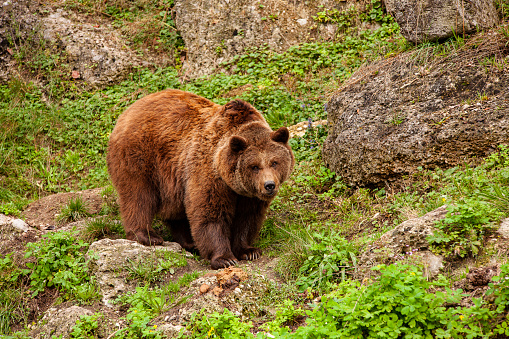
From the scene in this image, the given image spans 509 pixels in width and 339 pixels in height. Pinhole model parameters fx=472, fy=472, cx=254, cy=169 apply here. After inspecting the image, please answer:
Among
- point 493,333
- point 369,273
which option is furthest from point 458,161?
point 493,333

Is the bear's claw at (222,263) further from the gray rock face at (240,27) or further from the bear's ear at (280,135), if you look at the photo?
the gray rock face at (240,27)

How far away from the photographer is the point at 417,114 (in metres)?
6.09

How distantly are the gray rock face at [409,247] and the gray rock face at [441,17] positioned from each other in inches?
129

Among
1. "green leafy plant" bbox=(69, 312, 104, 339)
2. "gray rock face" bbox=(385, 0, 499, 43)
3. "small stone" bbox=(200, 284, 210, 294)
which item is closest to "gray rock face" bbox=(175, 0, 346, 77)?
"gray rock face" bbox=(385, 0, 499, 43)

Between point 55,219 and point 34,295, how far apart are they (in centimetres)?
190

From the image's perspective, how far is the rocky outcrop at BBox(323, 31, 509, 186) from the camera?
5.63m

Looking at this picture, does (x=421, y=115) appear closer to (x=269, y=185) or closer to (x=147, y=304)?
(x=269, y=185)

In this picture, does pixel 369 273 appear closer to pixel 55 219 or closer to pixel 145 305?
pixel 145 305

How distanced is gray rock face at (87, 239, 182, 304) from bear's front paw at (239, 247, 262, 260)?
1087mm

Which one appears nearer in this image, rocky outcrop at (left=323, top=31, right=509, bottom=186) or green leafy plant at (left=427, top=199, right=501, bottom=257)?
green leafy plant at (left=427, top=199, right=501, bottom=257)

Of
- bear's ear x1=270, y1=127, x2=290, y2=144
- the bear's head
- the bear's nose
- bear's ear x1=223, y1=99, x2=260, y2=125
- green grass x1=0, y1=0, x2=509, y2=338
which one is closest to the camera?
green grass x1=0, y1=0, x2=509, y2=338

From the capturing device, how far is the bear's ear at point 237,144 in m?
5.51

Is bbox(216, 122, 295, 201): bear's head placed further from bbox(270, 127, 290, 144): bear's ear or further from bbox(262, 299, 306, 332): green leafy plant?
bbox(262, 299, 306, 332): green leafy plant

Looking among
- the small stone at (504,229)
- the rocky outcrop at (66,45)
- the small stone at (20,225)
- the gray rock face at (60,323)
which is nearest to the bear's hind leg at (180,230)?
the small stone at (20,225)
